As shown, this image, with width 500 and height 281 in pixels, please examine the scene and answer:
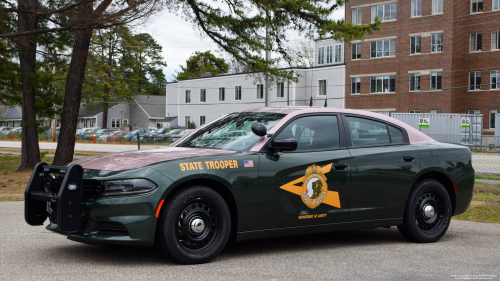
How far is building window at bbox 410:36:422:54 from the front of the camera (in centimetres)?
4366

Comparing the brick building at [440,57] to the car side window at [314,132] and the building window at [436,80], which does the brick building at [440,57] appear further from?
the car side window at [314,132]

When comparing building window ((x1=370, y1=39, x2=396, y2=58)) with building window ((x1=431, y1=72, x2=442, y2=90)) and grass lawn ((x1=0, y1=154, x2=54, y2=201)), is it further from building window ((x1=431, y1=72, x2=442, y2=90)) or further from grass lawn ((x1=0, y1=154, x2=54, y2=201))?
grass lawn ((x1=0, y1=154, x2=54, y2=201))

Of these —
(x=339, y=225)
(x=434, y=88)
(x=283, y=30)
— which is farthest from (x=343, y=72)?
(x=339, y=225)

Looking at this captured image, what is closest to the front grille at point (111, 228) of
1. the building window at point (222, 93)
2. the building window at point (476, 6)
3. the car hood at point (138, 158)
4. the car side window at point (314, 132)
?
the car hood at point (138, 158)

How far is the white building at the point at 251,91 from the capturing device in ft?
159

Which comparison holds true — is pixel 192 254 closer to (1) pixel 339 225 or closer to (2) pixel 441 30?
(1) pixel 339 225

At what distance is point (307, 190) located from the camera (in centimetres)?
567

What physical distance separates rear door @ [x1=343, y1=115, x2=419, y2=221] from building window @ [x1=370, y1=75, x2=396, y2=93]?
4001 centimetres

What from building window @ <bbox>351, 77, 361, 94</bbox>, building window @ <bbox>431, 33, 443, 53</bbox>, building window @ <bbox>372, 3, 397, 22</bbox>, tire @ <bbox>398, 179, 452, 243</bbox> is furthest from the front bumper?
building window @ <bbox>351, 77, 361, 94</bbox>

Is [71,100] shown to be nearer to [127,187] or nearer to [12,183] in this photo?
[12,183]

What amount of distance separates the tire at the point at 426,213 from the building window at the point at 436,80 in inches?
1514

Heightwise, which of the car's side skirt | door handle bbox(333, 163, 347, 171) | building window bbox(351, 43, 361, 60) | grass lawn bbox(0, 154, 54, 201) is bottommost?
grass lawn bbox(0, 154, 54, 201)

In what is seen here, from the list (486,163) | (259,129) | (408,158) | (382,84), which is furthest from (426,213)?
(382,84)

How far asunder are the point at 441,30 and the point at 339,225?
1584 inches
